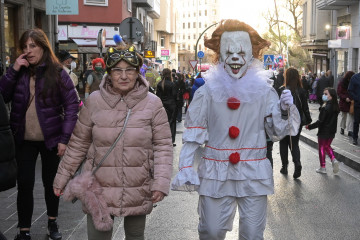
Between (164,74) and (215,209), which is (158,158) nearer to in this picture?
(215,209)

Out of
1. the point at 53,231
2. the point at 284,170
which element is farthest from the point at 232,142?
the point at 284,170

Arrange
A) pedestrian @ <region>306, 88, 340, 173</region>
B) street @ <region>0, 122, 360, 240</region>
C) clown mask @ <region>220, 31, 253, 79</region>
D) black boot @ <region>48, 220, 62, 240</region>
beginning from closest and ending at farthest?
clown mask @ <region>220, 31, 253, 79</region>, black boot @ <region>48, 220, 62, 240</region>, street @ <region>0, 122, 360, 240</region>, pedestrian @ <region>306, 88, 340, 173</region>

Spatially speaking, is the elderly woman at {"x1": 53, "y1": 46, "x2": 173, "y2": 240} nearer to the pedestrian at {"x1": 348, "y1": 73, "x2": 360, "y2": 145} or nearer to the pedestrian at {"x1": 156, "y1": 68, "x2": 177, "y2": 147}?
the pedestrian at {"x1": 156, "y1": 68, "x2": 177, "y2": 147}

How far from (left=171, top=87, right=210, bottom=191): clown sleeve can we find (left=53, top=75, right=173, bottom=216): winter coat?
6.9 inches

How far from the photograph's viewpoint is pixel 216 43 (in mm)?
4668

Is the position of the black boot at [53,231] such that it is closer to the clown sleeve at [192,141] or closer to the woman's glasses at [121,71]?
the clown sleeve at [192,141]

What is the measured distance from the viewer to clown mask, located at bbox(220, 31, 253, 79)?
4.43 m

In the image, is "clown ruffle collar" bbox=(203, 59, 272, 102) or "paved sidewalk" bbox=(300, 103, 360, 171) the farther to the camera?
"paved sidewalk" bbox=(300, 103, 360, 171)

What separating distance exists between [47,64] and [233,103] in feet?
6.20

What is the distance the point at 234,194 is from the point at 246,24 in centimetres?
134

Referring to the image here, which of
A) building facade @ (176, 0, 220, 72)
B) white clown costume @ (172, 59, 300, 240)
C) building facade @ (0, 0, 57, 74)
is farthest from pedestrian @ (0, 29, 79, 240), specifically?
building facade @ (176, 0, 220, 72)

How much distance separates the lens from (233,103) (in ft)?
14.0

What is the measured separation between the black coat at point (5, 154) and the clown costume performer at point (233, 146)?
1251 millimetres

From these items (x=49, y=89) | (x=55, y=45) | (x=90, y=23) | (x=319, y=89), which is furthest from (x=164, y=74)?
(x=90, y=23)
